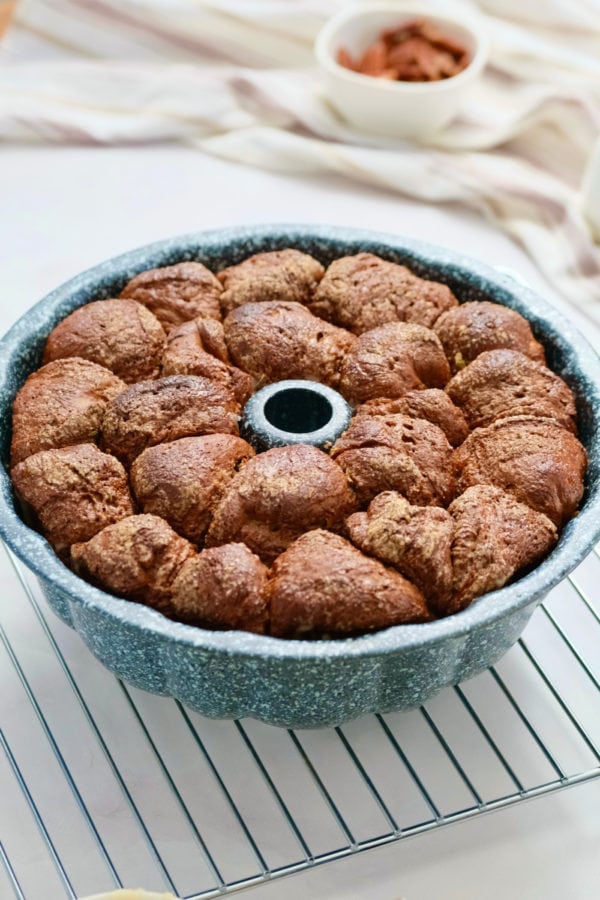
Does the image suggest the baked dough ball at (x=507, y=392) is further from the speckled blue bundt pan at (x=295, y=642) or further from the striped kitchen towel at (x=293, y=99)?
the striped kitchen towel at (x=293, y=99)

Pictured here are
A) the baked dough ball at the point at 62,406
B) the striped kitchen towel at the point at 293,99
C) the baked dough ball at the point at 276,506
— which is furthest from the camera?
the striped kitchen towel at the point at 293,99

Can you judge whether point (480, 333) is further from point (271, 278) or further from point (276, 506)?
point (276, 506)

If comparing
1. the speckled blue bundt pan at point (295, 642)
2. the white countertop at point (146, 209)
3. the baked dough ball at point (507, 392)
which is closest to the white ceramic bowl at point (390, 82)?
the white countertop at point (146, 209)

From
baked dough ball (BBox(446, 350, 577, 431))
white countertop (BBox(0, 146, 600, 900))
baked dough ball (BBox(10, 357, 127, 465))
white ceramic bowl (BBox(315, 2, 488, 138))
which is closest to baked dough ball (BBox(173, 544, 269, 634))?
baked dough ball (BBox(10, 357, 127, 465))

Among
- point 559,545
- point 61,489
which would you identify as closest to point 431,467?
point 559,545

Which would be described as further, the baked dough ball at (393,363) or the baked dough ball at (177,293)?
the baked dough ball at (177,293)

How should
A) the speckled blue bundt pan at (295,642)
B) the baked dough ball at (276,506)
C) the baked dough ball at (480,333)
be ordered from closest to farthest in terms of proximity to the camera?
1. the speckled blue bundt pan at (295,642)
2. the baked dough ball at (276,506)
3. the baked dough ball at (480,333)
